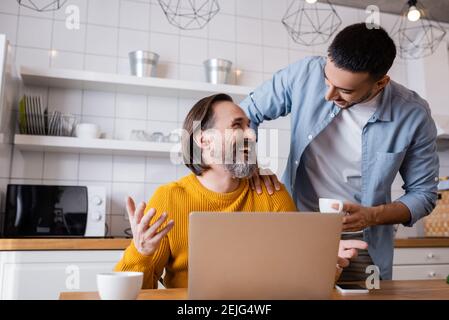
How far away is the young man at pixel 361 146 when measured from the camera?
4.86 ft

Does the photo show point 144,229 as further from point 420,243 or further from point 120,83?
point 420,243

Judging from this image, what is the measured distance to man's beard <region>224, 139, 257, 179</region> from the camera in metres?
1.35

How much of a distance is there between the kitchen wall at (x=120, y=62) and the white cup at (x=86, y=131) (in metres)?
0.18

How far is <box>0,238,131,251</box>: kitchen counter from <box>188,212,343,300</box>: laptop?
1264 mm

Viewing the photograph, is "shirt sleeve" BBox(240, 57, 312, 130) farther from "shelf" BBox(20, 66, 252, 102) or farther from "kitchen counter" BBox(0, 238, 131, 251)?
"shelf" BBox(20, 66, 252, 102)

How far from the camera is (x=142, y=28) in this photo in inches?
108

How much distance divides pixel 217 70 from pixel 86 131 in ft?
2.72

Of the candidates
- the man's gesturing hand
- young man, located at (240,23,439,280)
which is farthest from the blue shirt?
the man's gesturing hand

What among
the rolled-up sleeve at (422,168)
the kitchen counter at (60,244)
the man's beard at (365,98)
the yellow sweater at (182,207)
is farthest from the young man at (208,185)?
the kitchen counter at (60,244)

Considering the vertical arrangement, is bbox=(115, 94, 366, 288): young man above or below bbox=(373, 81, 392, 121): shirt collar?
below

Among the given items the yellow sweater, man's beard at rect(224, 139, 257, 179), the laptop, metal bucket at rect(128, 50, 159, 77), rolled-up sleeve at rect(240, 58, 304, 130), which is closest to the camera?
the laptop

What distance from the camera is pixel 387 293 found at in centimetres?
101

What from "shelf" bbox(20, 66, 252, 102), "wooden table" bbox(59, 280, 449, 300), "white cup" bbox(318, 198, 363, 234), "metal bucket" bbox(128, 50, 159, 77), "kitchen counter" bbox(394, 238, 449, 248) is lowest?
"wooden table" bbox(59, 280, 449, 300)

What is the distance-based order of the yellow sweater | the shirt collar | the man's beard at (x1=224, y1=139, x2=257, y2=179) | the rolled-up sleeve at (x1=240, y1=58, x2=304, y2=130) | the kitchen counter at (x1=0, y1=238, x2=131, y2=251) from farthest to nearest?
the kitchen counter at (x1=0, y1=238, x2=131, y2=251), the rolled-up sleeve at (x1=240, y1=58, x2=304, y2=130), the shirt collar, the man's beard at (x1=224, y1=139, x2=257, y2=179), the yellow sweater
